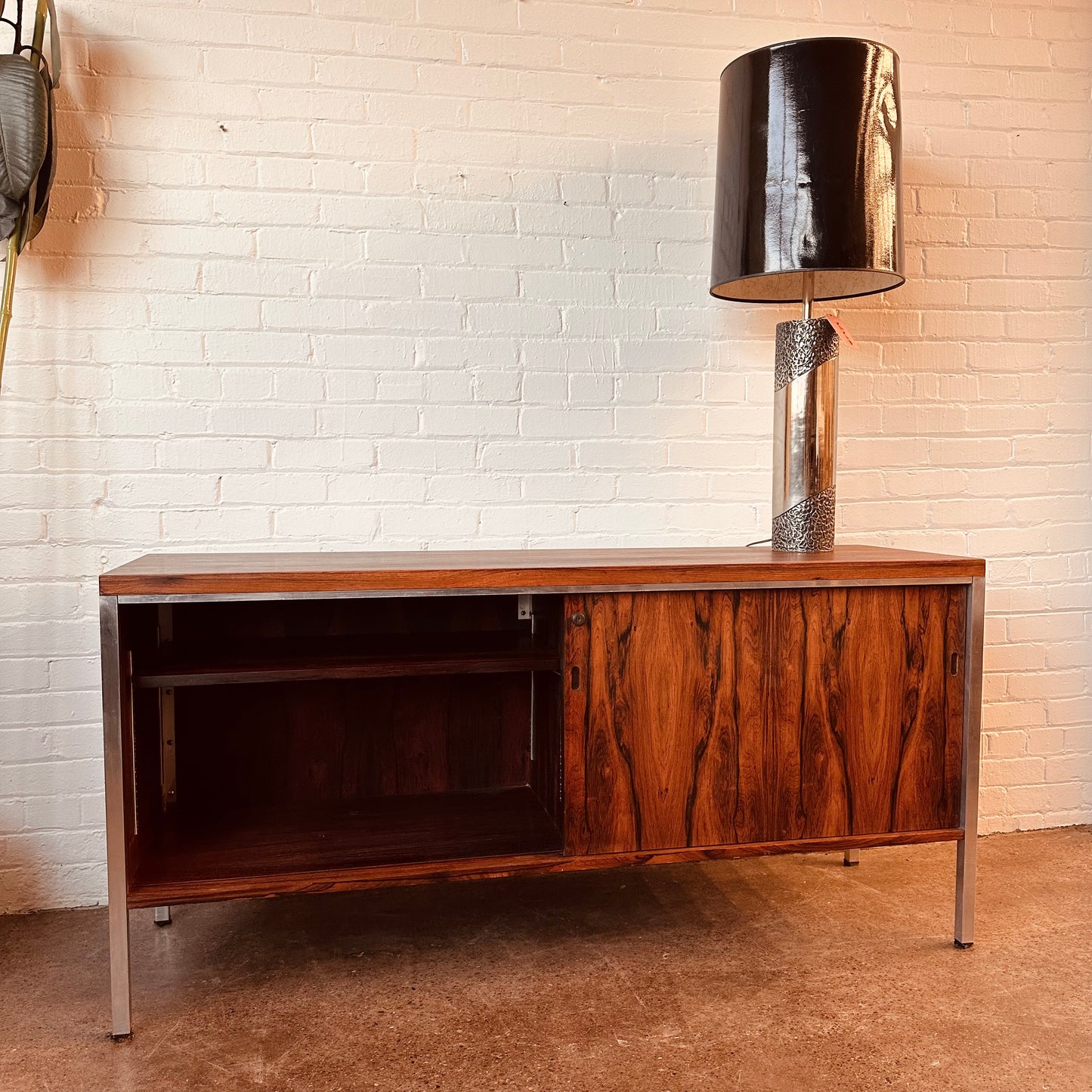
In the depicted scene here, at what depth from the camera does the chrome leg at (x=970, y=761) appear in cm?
201

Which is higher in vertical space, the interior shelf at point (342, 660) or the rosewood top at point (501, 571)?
the rosewood top at point (501, 571)

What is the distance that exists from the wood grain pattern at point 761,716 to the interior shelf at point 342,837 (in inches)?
8.2

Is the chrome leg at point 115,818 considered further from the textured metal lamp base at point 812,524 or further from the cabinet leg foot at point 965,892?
the cabinet leg foot at point 965,892

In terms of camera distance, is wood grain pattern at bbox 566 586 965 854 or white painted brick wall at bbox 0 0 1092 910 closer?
wood grain pattern at bbox 566 586 965 854

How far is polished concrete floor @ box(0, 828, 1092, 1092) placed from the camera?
1617 millimetres

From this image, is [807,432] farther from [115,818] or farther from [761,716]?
[115,818]

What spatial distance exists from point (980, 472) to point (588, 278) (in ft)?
3.84

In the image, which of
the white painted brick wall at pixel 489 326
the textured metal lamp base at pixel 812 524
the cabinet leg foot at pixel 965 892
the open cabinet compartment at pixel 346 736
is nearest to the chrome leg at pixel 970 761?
the cabinet leg foot at pixel 965 892

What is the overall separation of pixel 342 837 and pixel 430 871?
0.25 meters

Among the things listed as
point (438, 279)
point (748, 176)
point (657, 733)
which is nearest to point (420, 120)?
point (438, 279)

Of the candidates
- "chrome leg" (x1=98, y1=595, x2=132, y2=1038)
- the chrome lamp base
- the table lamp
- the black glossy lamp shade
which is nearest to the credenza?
"chrome leg" (x1=98, y1=595, x2=132, y2=1038)

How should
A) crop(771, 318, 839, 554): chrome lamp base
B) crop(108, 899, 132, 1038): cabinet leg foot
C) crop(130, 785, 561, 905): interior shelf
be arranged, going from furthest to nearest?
crop(771, 318, 839, 554): chrome lamp base < crop(130, 785, 561, 905): interior shelf < crop(108, 899, 132, 1038): cabinet leg foot

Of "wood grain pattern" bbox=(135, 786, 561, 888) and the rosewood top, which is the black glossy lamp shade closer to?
the rosewood top

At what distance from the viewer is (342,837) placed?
6.53 ft
